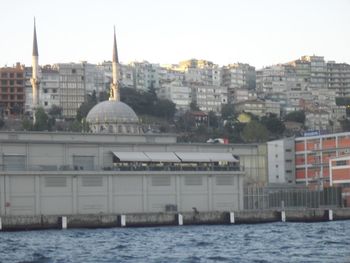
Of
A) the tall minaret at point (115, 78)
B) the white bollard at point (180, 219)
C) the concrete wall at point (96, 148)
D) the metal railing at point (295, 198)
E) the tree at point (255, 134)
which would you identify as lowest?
the white bollard at point (180, 219)

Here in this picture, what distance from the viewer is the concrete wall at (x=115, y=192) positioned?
81875 millimetres

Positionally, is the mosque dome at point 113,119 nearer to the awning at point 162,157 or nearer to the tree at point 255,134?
the tree at point 255,134

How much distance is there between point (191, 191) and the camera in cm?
8925

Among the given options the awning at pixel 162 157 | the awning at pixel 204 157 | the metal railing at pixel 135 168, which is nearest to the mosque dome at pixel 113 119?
the awning at pixel 204 157

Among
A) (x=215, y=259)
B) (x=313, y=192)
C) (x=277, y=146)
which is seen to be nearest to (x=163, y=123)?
(x=277, y=146)

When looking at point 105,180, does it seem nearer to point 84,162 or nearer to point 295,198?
point 84,162

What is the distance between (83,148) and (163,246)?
35.4 m

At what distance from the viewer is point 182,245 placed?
55.7 m

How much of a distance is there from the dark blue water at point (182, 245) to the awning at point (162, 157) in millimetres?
16968

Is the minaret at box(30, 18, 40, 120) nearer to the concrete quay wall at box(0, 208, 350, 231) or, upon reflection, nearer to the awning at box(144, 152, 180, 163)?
the awning at box(144, 152, 180, 163)

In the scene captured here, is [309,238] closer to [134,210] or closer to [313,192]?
[134,210]

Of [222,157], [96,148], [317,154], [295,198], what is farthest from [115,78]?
[96,148]

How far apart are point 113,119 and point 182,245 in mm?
83953

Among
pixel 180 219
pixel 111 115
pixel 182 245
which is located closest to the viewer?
pixel 182 245
